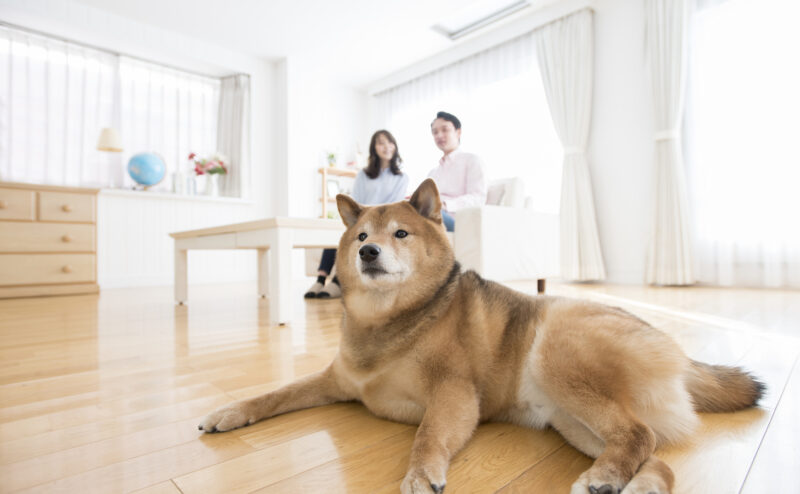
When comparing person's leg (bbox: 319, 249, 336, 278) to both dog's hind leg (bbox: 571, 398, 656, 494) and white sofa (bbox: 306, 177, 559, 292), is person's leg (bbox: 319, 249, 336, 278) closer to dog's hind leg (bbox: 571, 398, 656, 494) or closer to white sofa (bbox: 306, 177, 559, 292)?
white sofa (bbox: 306, 177, 559, 292)

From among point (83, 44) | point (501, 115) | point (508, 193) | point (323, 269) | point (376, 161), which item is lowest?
point (323, 269)

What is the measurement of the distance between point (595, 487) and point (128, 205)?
5.73m

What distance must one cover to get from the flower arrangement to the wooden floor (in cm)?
400

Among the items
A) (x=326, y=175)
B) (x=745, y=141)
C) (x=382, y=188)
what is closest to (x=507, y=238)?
(x=382, y=188)

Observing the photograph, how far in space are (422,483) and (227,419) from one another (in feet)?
1.70

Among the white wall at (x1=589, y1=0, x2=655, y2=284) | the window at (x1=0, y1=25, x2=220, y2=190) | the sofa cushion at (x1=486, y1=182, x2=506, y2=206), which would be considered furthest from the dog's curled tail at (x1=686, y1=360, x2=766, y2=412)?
the window at (x1=0, y1=25, x2=220, y2=190)

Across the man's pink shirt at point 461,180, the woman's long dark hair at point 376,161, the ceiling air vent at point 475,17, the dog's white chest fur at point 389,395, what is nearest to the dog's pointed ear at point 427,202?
the dog's white chest fur at point 389,395

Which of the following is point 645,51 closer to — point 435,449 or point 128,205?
point 435,449

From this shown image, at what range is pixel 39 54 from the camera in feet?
14.9

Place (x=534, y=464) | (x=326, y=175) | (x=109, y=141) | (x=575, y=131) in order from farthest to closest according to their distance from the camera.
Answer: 1. (x=326, y=175)
2. (x=109, y=141)
3. (x=575, y=131)
4. (x=534, y=464)

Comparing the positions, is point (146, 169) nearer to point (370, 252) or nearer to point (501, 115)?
point (501, 115)

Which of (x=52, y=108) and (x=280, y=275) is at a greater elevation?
(x=52, y=108)

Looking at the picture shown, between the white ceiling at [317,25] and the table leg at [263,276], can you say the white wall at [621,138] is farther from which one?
the table leg at [263,276]

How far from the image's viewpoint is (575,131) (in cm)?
448
